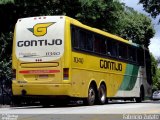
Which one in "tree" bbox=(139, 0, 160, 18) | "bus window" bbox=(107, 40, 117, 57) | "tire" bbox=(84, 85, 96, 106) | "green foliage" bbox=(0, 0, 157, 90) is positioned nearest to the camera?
"tire" bbox=(84, 85, 96, 106)

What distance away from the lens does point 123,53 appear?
26734 millimetres

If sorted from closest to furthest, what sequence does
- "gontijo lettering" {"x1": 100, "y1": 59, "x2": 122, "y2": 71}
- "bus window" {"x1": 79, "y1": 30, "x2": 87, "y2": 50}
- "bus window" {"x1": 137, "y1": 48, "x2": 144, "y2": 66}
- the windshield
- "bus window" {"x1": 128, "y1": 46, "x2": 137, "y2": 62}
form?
the windshield, "bus window" {"x1": 79, "y1": 30, "x2": 87, "y2": 50}, "gontijo lettering" {"x1": 100, "y1": 59, "x2": 122, "y2": 71}, "bus window" {"x1": 128, "y1": 46, "x2": 137, "y2": 62}, "bus window" {"x1": 137, "y1": 48, "x2": 144, "y2": 66}

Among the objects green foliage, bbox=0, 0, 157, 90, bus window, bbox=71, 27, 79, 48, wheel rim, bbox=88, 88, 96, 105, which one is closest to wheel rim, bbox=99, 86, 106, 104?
wheel rim, bbox=88, 88, 96, 105

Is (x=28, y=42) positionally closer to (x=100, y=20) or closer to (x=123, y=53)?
(x=123, y=53)

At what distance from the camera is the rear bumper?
1992cm

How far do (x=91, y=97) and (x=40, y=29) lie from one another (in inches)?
156

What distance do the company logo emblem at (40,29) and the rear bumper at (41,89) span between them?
7.08ft

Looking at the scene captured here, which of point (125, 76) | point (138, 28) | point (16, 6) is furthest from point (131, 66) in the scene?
point (138, 28)

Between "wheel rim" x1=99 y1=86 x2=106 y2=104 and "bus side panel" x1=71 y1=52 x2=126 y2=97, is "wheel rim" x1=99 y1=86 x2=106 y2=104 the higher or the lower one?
the lower one

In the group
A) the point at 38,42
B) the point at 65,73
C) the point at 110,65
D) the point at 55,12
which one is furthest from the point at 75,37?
the point at 55,12

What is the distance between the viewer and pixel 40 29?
20.5 meters

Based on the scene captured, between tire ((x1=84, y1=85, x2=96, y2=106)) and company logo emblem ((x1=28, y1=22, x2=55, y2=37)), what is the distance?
3.47m

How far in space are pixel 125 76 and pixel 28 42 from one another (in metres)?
8.32

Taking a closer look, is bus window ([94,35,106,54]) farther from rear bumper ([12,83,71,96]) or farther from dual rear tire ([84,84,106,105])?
rear bumper ([12,83,71,96])
